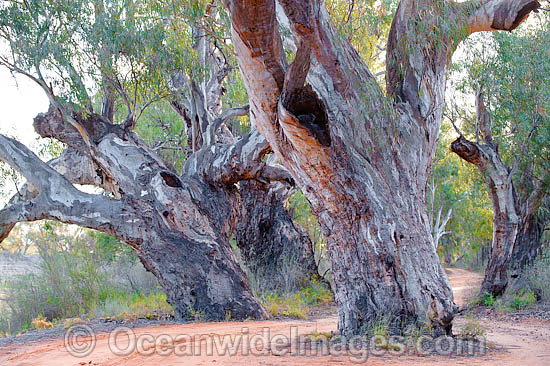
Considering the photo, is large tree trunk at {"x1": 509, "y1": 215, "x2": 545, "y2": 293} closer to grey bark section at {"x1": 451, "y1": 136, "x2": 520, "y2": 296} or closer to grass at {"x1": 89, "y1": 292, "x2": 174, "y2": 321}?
grey bark section at {"x1": 451, "y1": 136, "x2": 520, "y2": 296}

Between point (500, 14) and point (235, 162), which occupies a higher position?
point (500, 14)

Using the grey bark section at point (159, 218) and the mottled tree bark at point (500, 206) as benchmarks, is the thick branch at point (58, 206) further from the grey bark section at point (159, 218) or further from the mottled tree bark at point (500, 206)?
the mottled tree bark at point (500, 206)

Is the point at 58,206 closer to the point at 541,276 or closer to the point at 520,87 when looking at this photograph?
the point at 541,276

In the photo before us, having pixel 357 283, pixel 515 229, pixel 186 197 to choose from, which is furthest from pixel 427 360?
pixel 515 229

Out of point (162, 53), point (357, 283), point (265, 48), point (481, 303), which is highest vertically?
point (162, 53)

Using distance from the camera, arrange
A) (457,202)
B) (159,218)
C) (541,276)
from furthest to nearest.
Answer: (457,202), (541,276), (159,218)

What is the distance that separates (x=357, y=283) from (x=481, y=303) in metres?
6.79

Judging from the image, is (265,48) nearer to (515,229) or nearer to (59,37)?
(59,37)

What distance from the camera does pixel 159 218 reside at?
7.94 meters

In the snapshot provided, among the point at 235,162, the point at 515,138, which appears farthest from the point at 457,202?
the point at 235,162

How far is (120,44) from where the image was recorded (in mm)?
9320

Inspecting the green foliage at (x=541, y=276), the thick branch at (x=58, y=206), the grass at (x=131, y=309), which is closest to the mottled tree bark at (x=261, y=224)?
the grass at (x=131, y=309)

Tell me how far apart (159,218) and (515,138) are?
323 inches

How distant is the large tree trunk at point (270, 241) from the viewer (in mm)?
11219
